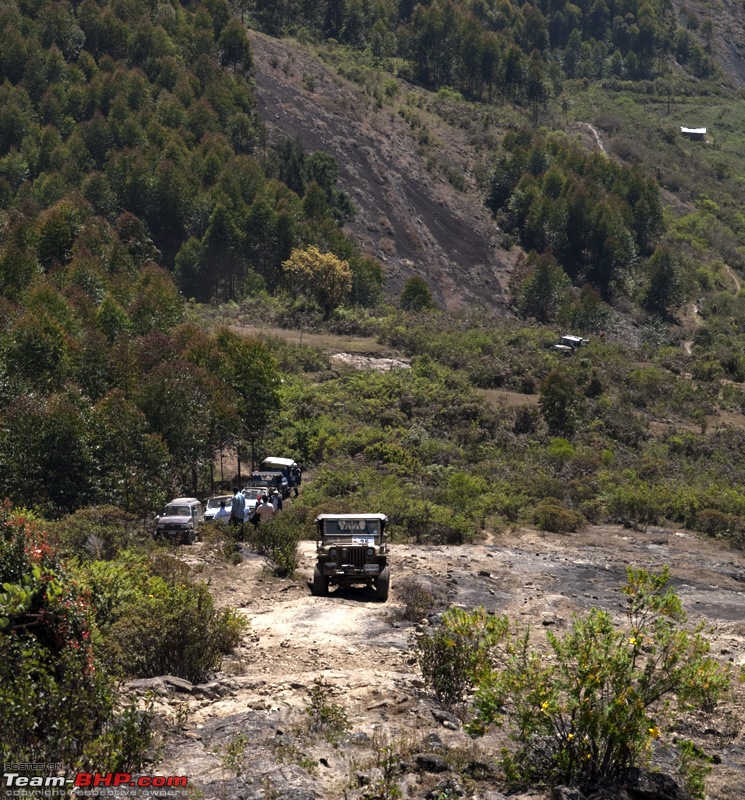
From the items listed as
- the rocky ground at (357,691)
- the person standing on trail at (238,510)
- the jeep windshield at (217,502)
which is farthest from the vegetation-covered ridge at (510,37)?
the rocky ground at (357,691)

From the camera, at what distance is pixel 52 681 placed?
415 inches

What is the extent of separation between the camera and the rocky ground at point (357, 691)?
1251 centimetres

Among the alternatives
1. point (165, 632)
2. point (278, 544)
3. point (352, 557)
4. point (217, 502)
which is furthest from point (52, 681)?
point (217, 502)

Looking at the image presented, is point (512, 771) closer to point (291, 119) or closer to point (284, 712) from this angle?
point (284, 712)

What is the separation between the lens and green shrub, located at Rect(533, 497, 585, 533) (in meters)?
36.1

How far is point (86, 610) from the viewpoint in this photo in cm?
1227

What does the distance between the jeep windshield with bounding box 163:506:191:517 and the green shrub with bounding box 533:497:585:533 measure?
41.4 feet

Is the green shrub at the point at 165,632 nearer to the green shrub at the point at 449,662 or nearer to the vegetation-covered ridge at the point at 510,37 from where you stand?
the green shrub at the point at 449,662

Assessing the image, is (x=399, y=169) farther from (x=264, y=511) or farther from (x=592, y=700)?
(x=592, y=700)

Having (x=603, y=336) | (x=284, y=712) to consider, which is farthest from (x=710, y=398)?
(x=284, y=712)

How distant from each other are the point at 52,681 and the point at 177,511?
1880 cm

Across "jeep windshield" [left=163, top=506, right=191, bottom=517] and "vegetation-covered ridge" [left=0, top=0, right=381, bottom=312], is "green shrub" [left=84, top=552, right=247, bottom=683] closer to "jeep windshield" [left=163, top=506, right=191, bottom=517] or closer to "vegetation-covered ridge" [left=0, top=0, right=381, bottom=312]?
"jeep windshield" [left=163, top=506, right=191, bottom=517]

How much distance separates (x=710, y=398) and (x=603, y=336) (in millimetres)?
18024

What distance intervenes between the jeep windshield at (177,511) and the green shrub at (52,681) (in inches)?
648
